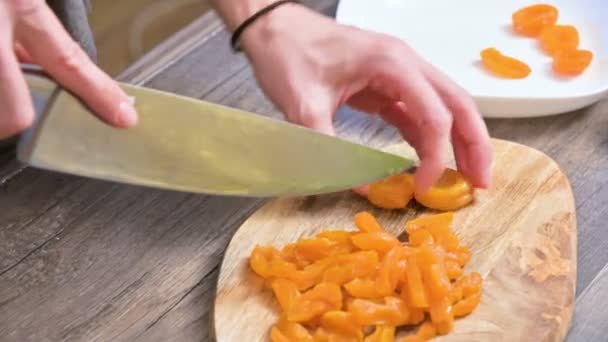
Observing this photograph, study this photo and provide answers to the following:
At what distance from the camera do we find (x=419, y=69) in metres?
1.17

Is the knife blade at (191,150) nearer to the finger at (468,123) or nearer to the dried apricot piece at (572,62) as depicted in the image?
the finger at (468,123)

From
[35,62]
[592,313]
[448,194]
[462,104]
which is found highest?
[35,62]

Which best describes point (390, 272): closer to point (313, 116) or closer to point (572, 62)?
point (313, 116)

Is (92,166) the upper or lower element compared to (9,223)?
upper

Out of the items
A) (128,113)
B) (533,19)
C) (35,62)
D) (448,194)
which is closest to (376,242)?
(448,194)

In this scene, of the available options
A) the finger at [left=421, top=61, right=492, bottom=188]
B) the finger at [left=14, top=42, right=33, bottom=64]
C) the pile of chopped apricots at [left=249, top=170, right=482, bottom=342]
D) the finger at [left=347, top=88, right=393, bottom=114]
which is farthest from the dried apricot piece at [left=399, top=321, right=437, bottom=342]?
the finger at [left=14, top=42, right=33, bottom=64]

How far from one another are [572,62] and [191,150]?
70 cm

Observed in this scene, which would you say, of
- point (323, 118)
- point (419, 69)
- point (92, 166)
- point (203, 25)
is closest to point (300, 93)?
point (323, 118)

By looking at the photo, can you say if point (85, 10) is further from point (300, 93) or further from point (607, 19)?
point (607, 19)

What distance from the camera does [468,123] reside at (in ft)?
3.85

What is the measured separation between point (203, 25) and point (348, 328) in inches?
28.9

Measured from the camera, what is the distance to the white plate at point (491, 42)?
4.40 feet

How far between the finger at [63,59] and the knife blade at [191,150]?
31 millimetres

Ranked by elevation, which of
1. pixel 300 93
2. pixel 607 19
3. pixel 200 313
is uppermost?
pixel 300 93
